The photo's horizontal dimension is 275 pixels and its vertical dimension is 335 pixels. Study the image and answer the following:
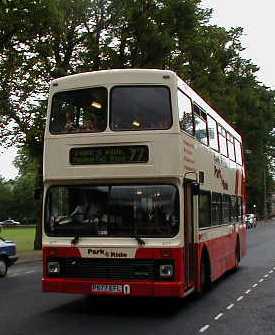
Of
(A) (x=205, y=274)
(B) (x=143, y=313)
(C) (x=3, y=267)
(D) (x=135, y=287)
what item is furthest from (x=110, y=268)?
(C) (x=3, y=267)

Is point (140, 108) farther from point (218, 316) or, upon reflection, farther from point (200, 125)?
point (218, 316)

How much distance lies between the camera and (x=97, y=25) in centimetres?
3303

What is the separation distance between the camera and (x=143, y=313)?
40.3 feet

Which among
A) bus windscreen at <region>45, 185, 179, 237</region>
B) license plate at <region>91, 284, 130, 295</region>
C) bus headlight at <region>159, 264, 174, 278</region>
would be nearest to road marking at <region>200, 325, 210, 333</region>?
bus headlight at <region>159, 264, 174, 278</region>

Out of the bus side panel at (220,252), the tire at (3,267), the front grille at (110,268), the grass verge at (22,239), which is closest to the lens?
the front grille at (110,268)

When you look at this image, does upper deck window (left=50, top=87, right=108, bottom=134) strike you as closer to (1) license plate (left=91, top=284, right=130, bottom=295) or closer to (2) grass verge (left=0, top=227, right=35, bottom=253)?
(1) license plate (left=91, top=284, right=130, bottom=295)

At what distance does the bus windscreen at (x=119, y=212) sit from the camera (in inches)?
465

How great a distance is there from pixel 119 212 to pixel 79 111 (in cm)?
198

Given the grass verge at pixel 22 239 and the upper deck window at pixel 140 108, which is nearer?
the upper deck window at pixel 140 108

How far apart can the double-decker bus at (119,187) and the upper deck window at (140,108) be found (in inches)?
0.7

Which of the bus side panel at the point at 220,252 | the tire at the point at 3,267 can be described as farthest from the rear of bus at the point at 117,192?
the tire at the point at 3,267

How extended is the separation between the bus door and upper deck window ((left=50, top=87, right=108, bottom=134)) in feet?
6.27

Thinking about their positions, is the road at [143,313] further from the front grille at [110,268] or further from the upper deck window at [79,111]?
the upper deck window at [79,111]

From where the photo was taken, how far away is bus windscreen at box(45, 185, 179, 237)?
1181 cm
